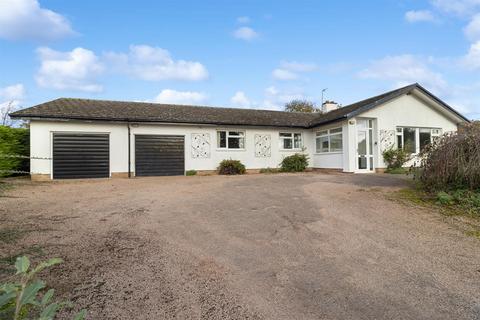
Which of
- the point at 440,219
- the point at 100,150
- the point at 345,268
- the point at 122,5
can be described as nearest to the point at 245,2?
the point at 122,5

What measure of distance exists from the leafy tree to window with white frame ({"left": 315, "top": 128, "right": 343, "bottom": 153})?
22.0 m

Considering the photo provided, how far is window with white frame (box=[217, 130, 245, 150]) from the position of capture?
17125 mm

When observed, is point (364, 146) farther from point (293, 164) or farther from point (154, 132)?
point (154, 132)

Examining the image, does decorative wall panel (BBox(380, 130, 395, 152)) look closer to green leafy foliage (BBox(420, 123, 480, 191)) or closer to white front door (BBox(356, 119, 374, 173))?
white front door (BBox(356, 119, 374, 173))

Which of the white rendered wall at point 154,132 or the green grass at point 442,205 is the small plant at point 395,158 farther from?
the green grass at point 442,205

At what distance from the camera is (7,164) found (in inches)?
493

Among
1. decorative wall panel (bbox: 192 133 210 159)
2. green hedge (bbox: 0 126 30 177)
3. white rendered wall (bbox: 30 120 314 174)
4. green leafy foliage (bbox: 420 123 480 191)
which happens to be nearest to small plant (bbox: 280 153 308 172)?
white rendered wall (bbox: 30 120 314 174)

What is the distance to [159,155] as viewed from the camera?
1568cm

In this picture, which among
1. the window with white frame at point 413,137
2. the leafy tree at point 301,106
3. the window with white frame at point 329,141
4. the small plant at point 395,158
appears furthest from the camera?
the leafy tree at point 301,106

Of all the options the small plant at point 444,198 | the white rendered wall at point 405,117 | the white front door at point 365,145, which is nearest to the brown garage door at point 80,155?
the white rendered wall at point 405,117

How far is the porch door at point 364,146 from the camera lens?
53.1ft

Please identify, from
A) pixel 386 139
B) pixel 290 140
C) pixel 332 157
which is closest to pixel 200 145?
pixel 290 140

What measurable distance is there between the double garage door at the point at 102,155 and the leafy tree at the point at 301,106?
26978mm

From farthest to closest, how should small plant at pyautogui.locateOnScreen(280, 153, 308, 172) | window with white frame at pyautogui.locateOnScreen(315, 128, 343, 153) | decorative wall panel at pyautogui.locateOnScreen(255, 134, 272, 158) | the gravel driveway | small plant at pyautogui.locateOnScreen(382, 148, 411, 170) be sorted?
small plant at pyautogui.locateOnScreen(280, 153, 308, 172), decorative wall panel at pyautogui.locateOnScreen(255, 134, 272, 158), window with white frame at pyautogui.locateOnScreen(315, 128, 343, 153), small plant at pyautogui.locateOnScreen(382, 148, 411, 170), the gravel driveway
